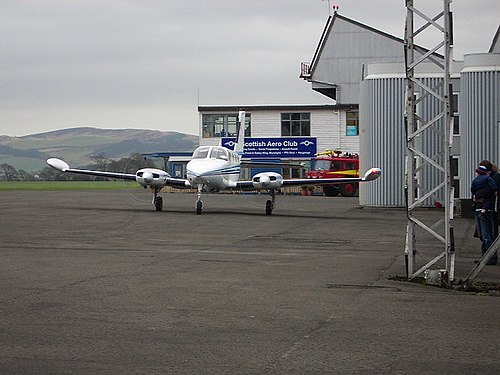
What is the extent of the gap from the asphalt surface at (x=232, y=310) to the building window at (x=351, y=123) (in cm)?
4724

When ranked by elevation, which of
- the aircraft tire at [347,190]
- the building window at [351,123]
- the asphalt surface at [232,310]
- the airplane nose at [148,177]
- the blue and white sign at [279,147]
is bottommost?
the aircraft tire at [347,190]

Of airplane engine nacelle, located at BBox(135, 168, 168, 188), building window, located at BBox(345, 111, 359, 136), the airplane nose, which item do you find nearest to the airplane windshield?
airplane engine nacelle, located at BBox(135, 168, 168, 188)

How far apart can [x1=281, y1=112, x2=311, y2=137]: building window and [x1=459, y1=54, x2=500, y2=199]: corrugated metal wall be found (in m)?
37.2

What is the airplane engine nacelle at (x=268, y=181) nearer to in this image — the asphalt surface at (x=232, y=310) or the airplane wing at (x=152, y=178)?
Result: the airplane wing at (x=152, y=178)

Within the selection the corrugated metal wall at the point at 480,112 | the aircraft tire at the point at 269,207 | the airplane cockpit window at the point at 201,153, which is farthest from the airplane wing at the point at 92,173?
the corrugated metal wall at the point at 480,112

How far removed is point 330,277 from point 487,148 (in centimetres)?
1880

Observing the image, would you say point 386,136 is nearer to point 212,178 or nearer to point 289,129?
point 212,178

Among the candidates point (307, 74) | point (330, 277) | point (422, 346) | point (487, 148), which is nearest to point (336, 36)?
point (307, 74)

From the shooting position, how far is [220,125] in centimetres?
6919

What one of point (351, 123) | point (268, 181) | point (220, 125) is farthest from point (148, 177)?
point (351, 123)

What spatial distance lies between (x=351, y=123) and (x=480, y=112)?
3662 cm

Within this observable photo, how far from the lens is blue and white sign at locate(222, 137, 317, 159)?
66.2 meters

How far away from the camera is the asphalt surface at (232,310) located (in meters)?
7.40

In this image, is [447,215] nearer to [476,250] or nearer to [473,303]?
[473,303]
